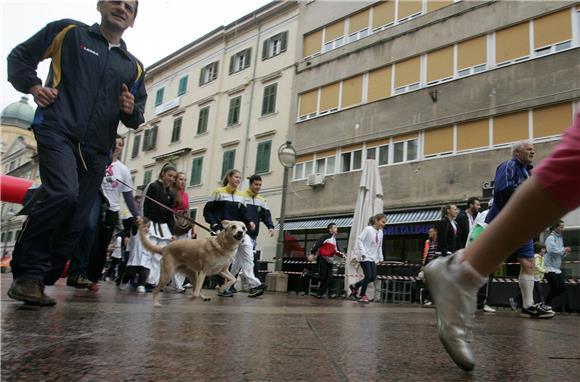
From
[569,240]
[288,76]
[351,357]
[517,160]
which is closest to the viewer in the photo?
[351,357]

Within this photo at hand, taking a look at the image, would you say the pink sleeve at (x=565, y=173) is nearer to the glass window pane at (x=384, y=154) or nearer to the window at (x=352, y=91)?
the glass window pane at (x=384, y=154)

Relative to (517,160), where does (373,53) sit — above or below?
above

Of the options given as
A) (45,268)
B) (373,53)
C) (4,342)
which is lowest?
(4,342)

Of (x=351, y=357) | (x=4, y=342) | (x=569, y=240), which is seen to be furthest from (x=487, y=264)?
(x=569, y=240)

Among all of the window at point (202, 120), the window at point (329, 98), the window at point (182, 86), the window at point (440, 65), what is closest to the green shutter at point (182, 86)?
the window at point (182, 86)

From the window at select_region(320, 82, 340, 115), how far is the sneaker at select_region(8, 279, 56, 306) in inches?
816

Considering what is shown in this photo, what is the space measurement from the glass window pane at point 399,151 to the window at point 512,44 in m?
4.57

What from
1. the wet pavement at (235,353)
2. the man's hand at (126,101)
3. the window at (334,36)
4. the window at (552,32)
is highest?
the window at (334,36)

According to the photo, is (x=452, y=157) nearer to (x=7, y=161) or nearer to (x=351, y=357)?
(x=351, y=357)

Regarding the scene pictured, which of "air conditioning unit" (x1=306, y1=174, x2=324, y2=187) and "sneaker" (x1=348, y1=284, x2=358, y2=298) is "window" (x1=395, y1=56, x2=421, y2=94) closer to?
"air conditioning unit" (x1=306, y1=174, x2=324, y2=187)

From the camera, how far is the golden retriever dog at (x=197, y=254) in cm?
611

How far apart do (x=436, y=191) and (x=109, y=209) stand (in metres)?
13.8

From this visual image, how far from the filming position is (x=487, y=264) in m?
1.81

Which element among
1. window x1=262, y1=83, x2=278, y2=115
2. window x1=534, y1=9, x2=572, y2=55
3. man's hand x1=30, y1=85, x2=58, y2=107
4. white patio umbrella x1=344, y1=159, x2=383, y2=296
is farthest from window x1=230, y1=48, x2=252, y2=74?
man's hand x1=30, y1=85, x2=58, y2=107
